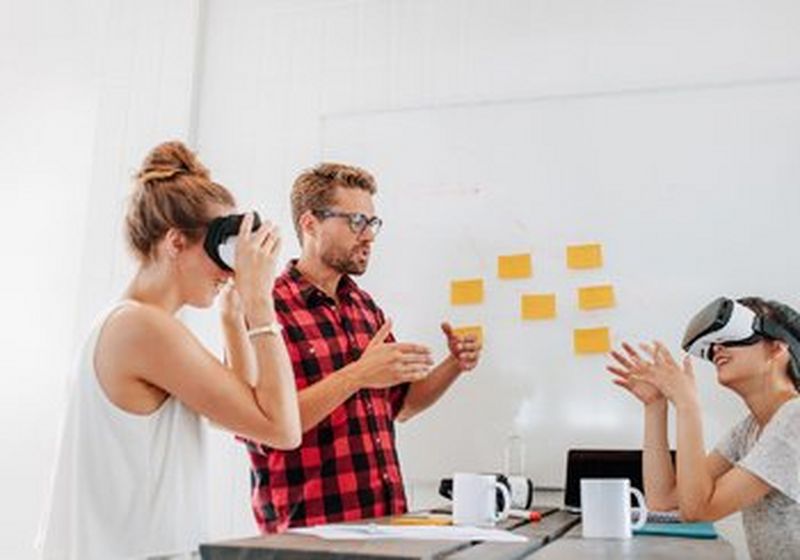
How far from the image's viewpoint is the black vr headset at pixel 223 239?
143 cm

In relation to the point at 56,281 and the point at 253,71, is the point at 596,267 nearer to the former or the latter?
the point at 253,71

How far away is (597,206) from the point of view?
232 centimetres

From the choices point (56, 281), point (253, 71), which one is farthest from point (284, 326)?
point (253, 71)

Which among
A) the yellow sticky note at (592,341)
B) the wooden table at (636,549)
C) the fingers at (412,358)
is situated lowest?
the wooden table at (636,549)

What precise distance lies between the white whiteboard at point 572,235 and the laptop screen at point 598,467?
0.48 feet

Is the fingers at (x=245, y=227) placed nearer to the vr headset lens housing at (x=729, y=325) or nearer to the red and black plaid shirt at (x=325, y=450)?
the red and black plaid shirt at (x=325, y=450)

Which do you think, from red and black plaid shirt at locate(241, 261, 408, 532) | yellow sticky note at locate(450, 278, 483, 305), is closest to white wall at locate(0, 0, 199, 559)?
red and black plaid shirt at locate(241, 261, 408, 532)

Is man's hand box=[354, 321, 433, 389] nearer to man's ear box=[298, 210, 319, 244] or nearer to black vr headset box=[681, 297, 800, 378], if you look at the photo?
man's ear box=[298, 210, 319, 244]

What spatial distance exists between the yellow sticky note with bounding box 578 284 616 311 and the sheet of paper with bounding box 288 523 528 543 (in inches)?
43.7

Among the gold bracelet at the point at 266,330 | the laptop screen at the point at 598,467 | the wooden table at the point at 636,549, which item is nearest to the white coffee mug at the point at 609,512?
the wooden table at the point at 636,549

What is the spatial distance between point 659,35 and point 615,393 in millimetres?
1088

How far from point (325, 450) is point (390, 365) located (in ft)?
0.86

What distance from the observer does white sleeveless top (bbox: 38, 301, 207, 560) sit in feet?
4.06

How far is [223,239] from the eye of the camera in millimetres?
1439
